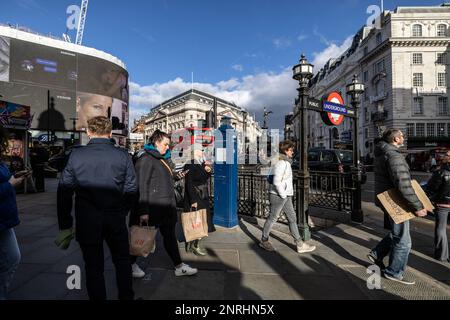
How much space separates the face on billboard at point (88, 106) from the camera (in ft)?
124

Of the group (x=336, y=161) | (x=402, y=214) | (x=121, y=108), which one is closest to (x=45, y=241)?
(x=402, y=214)

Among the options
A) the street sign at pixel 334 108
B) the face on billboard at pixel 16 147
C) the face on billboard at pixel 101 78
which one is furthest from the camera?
the face on billboard at pixel 101 78

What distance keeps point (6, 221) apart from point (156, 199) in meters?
1.36

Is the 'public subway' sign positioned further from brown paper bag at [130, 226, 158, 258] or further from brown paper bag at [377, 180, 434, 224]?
brown paper bag at [130, 226, 158, 258]

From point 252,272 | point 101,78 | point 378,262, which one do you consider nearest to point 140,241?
point 252,272

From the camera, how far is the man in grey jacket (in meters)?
3.02

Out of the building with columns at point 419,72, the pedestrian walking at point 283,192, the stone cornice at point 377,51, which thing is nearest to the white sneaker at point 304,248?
the pedestrian walking at point 283,192

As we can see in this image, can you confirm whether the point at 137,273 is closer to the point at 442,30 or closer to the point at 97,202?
the point at 97,202

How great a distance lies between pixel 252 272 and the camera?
339 centimetres

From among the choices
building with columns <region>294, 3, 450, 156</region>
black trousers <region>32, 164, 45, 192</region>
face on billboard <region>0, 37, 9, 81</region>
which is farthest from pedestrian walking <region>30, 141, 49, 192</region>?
building with columns <region>294, 3, 450, 156</region>

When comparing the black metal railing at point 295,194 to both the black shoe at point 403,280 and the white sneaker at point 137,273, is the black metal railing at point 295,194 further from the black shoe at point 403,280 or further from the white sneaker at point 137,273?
the white sneaker at point 137,273

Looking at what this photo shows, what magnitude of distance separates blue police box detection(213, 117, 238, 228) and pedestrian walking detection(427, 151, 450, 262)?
3462mm
